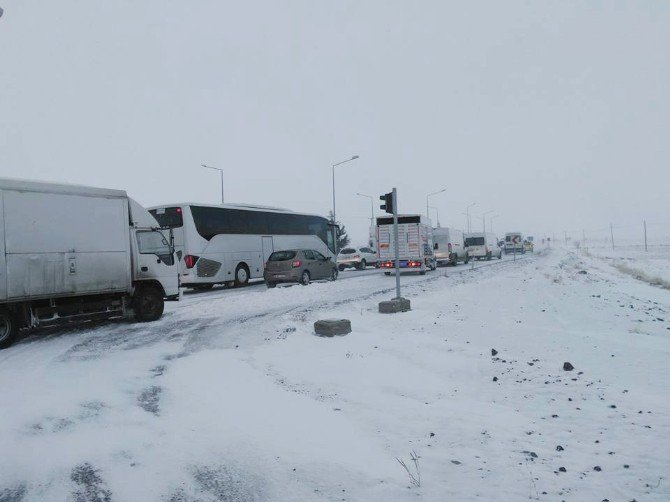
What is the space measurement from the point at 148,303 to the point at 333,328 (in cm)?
554

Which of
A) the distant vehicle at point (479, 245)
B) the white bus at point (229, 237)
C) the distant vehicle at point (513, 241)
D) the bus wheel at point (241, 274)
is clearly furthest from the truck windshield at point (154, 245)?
the distant vehicle at point (513, 241)

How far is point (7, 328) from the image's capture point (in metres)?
9.37

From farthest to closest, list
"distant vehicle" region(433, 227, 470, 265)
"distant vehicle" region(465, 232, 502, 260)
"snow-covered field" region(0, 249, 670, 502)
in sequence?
1. "distant vehicle" region(465, 232, 502, 260)
2. "distant vehicle" region(433, 227, 470, 265)
3. "snow-covered field" region(0, 249, 670, 502)

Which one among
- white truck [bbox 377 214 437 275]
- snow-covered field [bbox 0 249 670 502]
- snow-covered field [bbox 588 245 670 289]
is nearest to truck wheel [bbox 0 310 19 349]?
snow-covered field [bbox 0 249 670 502]

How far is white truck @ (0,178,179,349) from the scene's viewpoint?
30.8ft

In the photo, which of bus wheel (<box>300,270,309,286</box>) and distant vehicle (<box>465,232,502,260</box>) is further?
distant vehicle (<box>465,232,502,260</box>)

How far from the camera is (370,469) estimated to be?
3934mm

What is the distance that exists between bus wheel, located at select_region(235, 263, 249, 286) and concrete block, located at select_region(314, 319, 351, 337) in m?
15.1

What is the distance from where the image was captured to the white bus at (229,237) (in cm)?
2092

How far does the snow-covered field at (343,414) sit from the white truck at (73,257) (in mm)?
789

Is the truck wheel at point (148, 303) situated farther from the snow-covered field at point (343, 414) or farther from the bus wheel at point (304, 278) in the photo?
the bus wheel at point (304, 278)

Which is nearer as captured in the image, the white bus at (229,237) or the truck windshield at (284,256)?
the white bus at (229,237)

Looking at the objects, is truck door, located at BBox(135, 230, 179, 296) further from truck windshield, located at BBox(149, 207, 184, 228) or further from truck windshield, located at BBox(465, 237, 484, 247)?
truck windshield, located at BBox(465, 237, 484, 247)

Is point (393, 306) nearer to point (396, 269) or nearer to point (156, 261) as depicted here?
point (396, 269)
